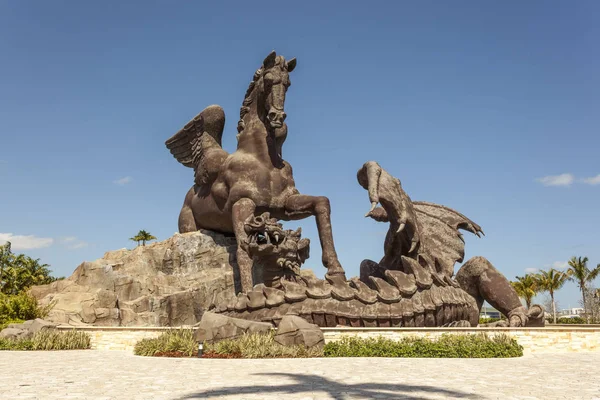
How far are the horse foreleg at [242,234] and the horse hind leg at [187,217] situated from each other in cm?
249

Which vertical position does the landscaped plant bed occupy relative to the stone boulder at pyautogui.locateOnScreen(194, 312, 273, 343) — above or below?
below

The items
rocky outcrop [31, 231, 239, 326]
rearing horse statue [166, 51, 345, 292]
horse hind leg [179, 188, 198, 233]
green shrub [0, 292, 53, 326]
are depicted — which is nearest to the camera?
rocky outcrop [31, 231, 239, 326]

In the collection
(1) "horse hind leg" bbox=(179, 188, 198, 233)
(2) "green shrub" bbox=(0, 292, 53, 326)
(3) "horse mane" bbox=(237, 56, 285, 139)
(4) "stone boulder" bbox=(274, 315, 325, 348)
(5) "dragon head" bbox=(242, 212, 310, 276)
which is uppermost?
(3) "horse mane" bbox=(237, 56, 285, 139)

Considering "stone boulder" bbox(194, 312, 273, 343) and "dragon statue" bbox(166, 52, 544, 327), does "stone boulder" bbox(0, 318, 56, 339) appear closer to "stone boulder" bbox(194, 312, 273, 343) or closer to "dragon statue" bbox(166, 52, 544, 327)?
"dragon statue" bbox(166, 52, 544, 327)

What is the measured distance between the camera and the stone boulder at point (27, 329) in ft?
42.0

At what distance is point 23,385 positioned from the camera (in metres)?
6.64

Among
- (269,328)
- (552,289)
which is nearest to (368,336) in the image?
(269,328)


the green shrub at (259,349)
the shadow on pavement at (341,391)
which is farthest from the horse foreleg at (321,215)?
the shadow on pavement at (341,391)

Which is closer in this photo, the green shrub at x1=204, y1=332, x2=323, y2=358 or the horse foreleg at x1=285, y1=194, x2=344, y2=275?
the green shrub at x1=204, y1=332, x2=323, y2=358

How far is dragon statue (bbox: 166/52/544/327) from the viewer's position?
11266 mm

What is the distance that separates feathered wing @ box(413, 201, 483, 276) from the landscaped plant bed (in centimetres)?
271

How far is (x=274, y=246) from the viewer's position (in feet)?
42.4

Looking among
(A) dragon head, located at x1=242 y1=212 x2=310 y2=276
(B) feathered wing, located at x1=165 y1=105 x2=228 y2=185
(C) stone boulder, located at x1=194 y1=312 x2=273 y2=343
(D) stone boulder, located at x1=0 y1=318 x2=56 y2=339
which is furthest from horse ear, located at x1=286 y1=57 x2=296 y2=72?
(D) stone boulder, located at x1=0 y1=318 x2=56 y2=339

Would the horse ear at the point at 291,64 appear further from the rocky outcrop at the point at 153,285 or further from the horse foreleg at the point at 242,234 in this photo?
the rocky outcrop at the point at 153,285
